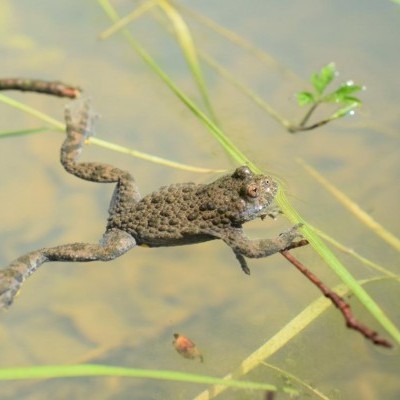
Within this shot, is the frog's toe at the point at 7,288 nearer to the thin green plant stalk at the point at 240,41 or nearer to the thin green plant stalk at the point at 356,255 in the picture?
the thin green plant stalk at the point at 356,255

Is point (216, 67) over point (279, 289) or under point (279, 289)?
over

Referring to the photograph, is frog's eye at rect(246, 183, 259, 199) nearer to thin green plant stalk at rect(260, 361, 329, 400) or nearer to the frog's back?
the frog's back

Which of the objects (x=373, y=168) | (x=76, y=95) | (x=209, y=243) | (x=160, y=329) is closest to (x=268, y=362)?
(x=160, y=329)

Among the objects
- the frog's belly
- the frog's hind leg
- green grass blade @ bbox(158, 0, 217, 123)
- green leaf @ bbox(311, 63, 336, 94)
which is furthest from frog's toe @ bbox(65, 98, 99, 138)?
green leaf @ bbox(311, 63, 336, 94)

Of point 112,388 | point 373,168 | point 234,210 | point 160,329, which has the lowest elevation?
point 112,388

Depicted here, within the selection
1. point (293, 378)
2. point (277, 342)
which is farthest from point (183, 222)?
point (293, 378)

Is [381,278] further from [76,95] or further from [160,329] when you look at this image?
[76,95]
